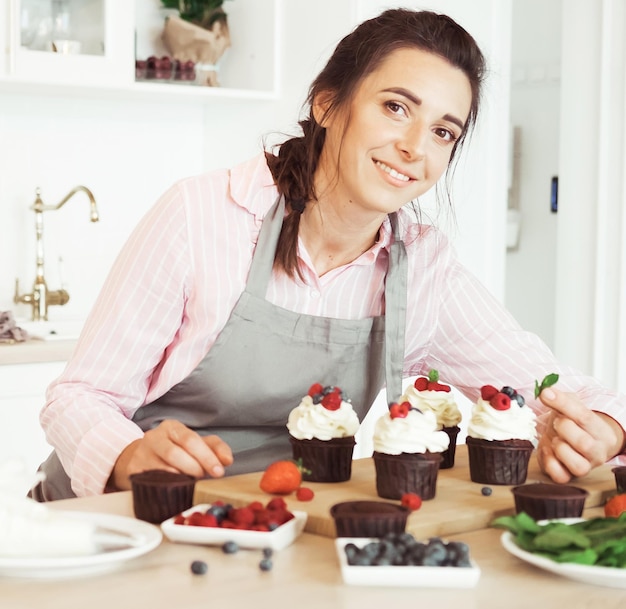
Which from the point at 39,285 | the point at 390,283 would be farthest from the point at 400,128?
the point at 39,285

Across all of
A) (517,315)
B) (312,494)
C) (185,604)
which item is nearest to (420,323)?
(312,494)

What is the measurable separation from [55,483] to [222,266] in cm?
51

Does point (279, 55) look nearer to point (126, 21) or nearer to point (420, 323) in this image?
point (126, 21)

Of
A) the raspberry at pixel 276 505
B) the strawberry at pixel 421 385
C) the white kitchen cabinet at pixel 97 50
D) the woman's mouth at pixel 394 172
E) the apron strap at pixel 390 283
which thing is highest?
the white kitchen cabinet at pixel 97 50

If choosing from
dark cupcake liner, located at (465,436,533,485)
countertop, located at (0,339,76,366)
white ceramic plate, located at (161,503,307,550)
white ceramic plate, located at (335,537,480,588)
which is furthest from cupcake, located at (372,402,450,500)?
countertop, located at (0,339,76,366)

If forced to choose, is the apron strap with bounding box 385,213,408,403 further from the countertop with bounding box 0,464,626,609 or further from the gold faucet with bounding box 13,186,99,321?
the gold faucet with bounding box 13,186,99,321

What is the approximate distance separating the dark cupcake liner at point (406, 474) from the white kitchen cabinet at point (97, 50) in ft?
A: 7.19

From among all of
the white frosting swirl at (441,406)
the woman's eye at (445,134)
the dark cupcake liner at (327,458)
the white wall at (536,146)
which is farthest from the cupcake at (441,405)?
the white wall at (536,146)

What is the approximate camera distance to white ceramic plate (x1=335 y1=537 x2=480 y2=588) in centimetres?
120

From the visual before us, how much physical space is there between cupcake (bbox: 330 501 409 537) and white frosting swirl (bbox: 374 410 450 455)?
0.22 meters

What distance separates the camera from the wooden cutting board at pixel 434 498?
1460mm

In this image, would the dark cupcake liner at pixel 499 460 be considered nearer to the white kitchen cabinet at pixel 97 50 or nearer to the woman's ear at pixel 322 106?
the woman's ear at pixel 322 106

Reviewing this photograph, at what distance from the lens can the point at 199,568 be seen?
124 centimetres

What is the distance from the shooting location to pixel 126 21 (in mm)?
3484
